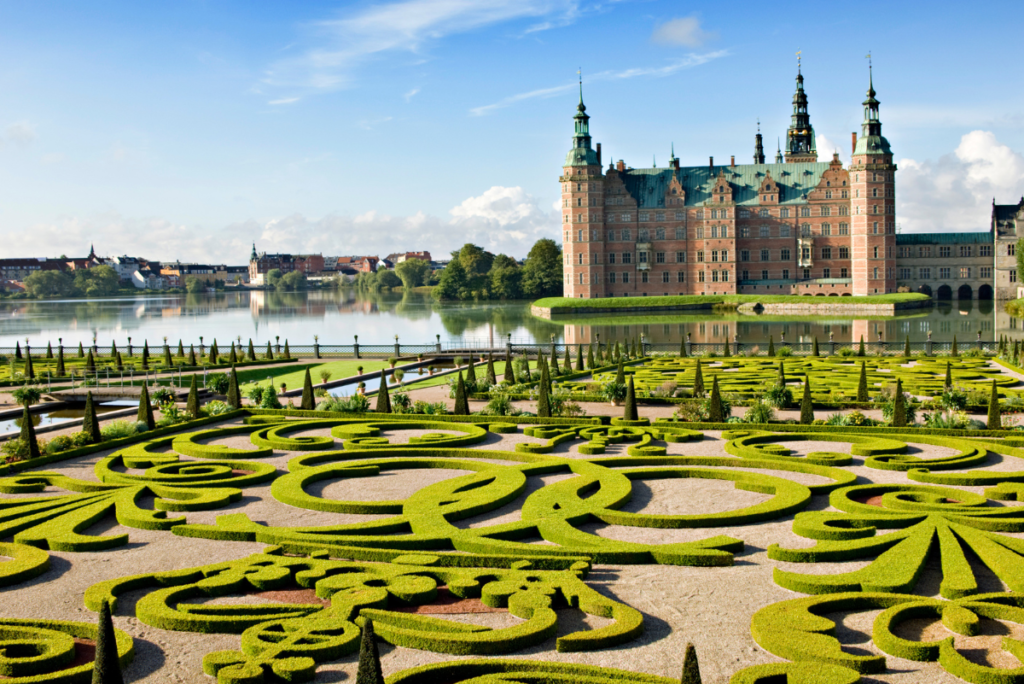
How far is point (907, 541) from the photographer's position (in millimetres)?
10453

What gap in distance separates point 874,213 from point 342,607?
82205mm

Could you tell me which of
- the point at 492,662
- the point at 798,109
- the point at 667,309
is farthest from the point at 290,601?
the point at 798,109

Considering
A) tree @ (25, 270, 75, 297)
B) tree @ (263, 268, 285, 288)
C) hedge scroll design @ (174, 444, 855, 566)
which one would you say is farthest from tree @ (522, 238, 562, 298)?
tree @ (263, 268, 285, 288)

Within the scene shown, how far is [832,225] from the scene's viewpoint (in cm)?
8556

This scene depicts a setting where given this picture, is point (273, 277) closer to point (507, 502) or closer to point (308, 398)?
point (308, 398)

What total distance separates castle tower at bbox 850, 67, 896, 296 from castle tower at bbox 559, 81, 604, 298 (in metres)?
23.1

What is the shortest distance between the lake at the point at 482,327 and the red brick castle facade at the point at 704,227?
32.7 feet

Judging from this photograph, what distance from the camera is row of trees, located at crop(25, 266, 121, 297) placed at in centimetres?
14675

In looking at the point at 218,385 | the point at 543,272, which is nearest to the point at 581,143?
the point at 543,272

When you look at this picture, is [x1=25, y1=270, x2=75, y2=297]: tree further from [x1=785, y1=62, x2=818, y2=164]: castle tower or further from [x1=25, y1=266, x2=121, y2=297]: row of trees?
[x1=785, y1=62, x2=818, y2=164]: castle tower

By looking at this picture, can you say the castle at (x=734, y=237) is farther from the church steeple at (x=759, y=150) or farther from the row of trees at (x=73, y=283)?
the row of trees at (x=73, y=283)

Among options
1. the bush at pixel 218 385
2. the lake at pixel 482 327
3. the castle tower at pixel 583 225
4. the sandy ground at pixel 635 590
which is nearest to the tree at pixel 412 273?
the lake at pixel 482 327

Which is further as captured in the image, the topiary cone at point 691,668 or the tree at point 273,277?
the tree at point 273,277

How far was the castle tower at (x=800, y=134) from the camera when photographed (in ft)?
313
